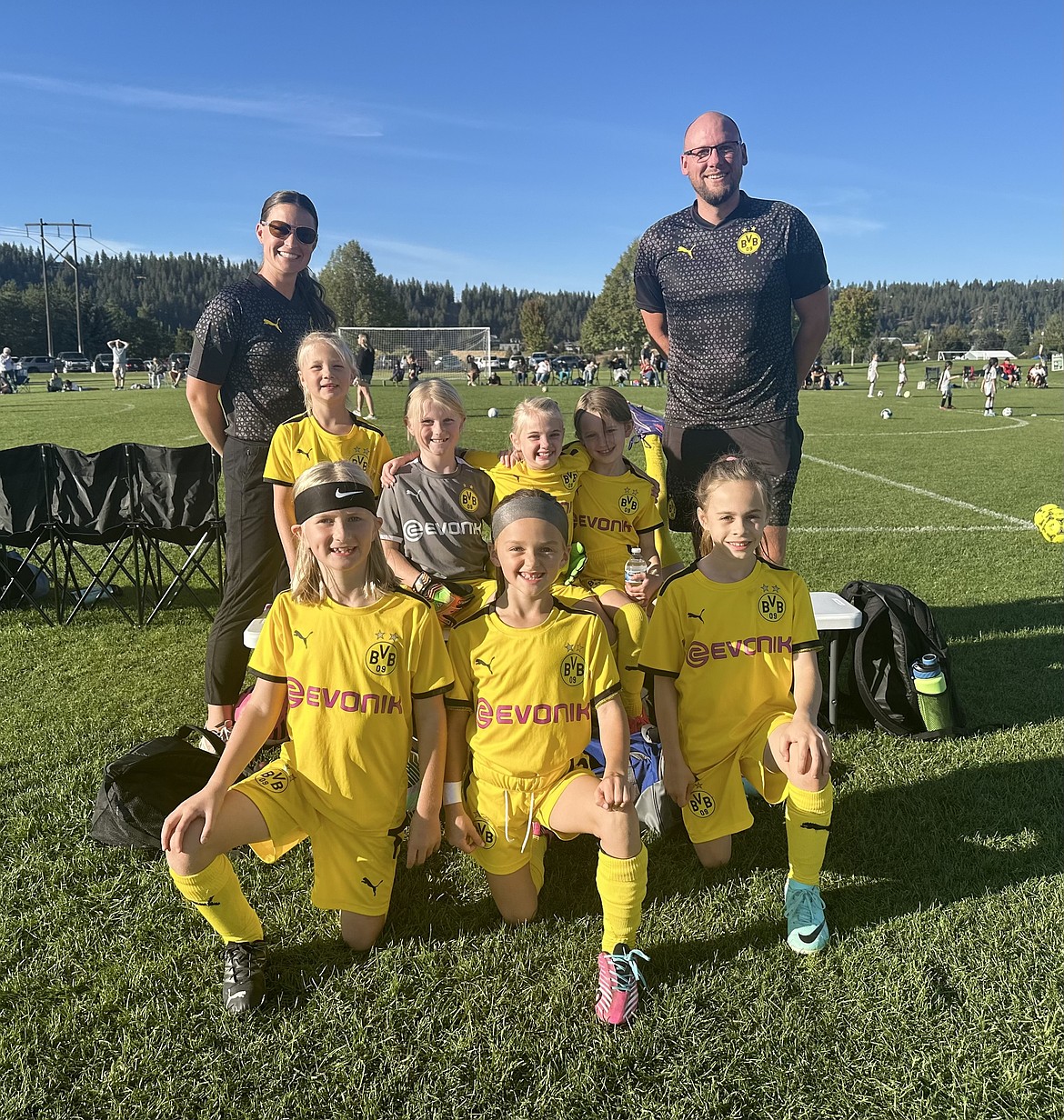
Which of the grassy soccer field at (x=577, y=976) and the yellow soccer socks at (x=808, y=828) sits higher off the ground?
the yellow soccer socks at (x=808, y=828)

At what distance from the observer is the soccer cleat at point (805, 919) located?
2.61 meters

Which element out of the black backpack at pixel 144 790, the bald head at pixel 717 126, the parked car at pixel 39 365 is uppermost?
the parked car at pixel 39 365

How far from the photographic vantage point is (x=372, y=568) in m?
2.75

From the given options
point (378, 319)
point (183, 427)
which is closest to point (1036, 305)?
point (378, 319)

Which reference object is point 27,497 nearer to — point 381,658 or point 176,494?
point 176,494

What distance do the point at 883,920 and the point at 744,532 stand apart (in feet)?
→ 4.62

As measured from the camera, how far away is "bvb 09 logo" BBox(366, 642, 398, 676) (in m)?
2.63

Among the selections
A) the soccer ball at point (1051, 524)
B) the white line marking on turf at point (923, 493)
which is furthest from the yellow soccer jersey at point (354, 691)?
the white line marking on turf at point (923, 493)

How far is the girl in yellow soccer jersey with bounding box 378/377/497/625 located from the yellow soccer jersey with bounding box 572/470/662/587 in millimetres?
508

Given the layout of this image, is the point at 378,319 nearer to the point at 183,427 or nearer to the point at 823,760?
the point at 183,427

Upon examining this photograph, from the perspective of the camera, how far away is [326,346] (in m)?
3.43

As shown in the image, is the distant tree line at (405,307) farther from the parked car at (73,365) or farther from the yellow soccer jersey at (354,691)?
the yellow soccer jersey at (354,691)

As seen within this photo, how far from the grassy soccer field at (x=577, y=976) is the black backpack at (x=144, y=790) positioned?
0.42 ft

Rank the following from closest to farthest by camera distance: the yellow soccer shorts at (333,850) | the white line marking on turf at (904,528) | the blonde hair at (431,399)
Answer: the yellow soccer shorts at (333,850)
the blonde hair at (431,399)
the white line marking on turf at (904,528)
